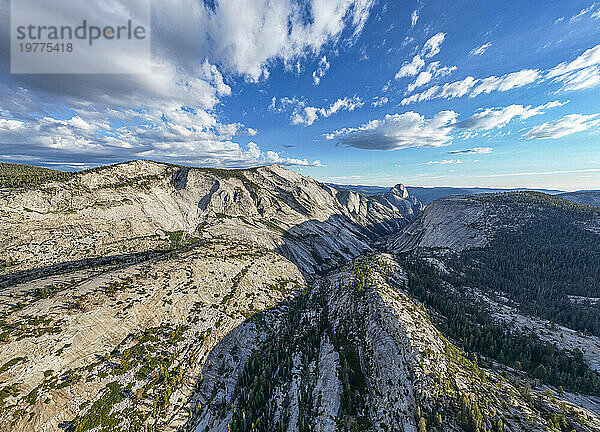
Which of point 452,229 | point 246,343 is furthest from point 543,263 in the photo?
point 246,343

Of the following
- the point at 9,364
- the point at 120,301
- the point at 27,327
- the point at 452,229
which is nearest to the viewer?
the point at 9,364

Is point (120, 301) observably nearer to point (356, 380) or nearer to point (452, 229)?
point (356, 380)

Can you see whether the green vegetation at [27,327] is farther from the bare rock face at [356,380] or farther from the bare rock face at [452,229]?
the bare rock face at [452,229]

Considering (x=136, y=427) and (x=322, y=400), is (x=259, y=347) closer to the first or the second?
(x=322, y=400)

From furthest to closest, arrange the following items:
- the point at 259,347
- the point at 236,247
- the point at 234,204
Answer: the point at 234,204
the point at 236,247
the point at 259,347

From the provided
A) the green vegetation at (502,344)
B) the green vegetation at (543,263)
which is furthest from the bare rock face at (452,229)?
the green vegetation at (502,344)

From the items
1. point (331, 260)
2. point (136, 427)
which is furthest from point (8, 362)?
point (331, 260)

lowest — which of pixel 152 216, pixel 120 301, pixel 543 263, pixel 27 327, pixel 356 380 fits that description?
pixel 356 380
